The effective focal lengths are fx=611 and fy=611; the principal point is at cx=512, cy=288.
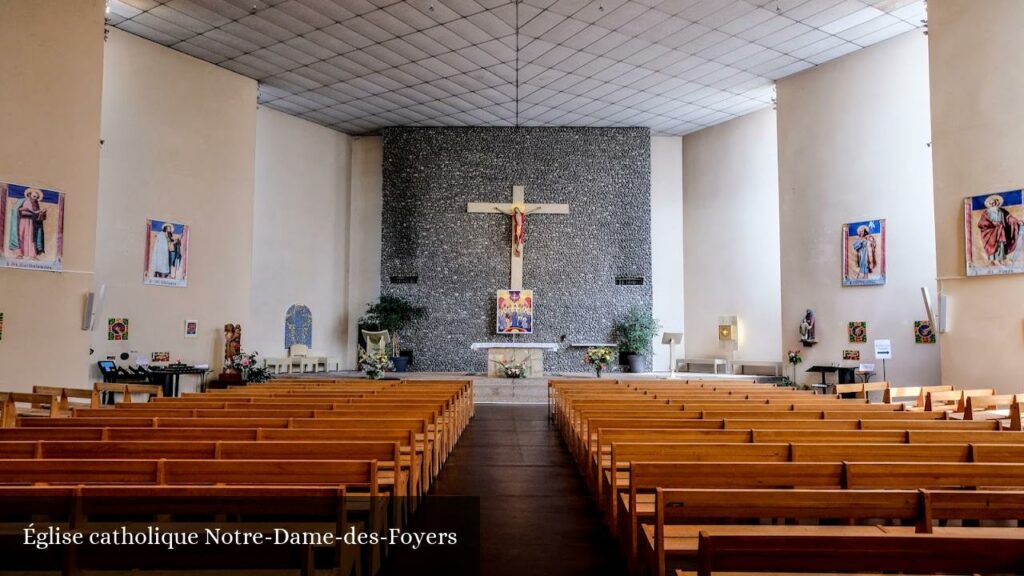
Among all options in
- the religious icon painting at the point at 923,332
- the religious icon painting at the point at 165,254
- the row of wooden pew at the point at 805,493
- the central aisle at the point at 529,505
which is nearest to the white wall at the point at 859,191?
the religious icon painting at the point at 923,332

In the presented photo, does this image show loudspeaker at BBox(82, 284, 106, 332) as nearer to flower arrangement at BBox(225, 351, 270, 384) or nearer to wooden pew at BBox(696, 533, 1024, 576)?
flower arrangement at BBox(225, 351, 270, 384)

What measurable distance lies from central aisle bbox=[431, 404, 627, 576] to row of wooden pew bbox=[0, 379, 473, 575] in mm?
469

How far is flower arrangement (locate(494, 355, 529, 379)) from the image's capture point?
11.2 m

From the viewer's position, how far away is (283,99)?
42.4ft

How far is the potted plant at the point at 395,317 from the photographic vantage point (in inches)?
545

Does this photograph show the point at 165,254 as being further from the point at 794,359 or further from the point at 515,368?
the point at 794,359

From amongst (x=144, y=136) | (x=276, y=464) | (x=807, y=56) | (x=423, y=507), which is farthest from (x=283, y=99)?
(x=276, y=464)

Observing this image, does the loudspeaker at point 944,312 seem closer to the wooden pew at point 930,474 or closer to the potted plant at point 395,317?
the wooden pew at point 930,474

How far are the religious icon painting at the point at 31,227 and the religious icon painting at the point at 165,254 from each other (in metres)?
2.46

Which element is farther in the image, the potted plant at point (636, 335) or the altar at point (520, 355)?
the potted plant at point (636, 335)

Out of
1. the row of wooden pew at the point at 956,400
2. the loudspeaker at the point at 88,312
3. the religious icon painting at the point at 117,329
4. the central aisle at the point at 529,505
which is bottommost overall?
the central aisle at the point at 529,505

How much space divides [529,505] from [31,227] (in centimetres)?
709

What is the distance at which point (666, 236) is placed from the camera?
15.3 meters

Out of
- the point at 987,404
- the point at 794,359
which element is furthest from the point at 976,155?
the point at 794,359
